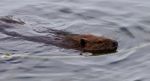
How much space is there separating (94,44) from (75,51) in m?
0.35

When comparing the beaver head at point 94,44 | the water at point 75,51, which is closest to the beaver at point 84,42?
the beaver head at point 94,44

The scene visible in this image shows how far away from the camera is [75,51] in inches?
327

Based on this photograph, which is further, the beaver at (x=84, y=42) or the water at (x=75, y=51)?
the beaver at (x=84, y=42)

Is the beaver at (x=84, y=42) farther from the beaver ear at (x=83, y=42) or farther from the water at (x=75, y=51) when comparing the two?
the water at (x=75, y=51)

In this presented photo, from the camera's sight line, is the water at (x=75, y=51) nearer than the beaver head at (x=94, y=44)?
Yes

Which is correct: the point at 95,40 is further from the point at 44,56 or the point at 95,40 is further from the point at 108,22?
the point at 108,22

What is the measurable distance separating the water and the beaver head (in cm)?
13

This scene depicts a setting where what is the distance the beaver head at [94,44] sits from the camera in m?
8.23

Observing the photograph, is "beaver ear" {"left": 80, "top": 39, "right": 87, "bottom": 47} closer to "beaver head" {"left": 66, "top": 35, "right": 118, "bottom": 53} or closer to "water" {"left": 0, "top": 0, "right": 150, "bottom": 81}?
"beaver head" {"left": 66, "top": 35, "right": 118, "bottom": 53}

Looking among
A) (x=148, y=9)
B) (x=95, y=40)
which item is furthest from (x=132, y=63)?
(x=148, y=9)

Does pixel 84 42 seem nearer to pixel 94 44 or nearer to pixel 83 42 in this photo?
pixel 83 42

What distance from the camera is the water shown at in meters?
7.76

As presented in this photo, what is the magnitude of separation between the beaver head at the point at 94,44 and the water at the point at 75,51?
126mm

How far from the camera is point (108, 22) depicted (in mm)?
10508
